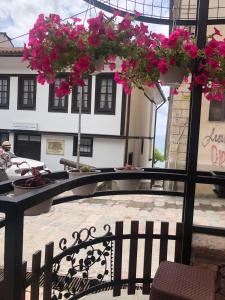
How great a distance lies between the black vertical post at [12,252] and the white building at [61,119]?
14250 mm

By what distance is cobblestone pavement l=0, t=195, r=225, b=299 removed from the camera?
702 cm

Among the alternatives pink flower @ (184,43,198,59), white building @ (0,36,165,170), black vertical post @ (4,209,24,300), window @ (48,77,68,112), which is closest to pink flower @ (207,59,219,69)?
pink flower @ (184,43,198,59)

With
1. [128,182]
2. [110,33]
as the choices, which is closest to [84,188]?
[128,182]

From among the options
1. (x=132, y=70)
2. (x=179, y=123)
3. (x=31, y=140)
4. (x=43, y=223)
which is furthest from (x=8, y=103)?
(x=132, y=70)

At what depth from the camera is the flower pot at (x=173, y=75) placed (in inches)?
94.2

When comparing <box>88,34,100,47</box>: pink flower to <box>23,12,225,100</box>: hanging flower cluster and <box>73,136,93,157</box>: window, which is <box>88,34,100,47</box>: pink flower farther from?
<box>73,136,93,157</box>: window

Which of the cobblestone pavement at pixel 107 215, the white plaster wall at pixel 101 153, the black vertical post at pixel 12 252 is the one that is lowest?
the cobblestone pavement at pixel 107 215

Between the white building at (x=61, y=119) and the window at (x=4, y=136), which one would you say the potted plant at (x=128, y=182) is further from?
the window at (x=4, y=136)

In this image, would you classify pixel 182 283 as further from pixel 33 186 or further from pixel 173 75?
pixel 173 75

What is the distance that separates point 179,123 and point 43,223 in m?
5.71

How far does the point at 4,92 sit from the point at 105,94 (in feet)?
17.2

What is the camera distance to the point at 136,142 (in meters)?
18.9

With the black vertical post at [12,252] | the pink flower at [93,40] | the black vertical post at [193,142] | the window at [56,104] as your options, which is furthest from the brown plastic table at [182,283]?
the window at [56,104]

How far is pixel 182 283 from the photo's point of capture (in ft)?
7.23
